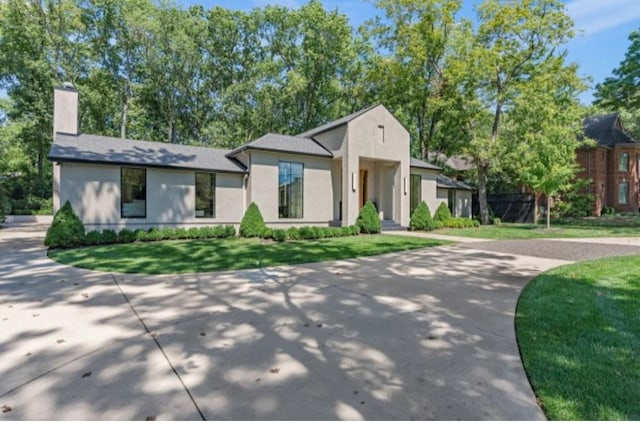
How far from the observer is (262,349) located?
329 centimetres

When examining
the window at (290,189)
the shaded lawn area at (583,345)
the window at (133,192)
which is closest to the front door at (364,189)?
the window at (290,189)

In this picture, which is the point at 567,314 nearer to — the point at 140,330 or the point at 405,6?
the point at 140,330

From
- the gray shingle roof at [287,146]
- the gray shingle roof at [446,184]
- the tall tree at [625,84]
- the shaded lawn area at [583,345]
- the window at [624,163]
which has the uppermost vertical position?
the tall tree at [625,84]

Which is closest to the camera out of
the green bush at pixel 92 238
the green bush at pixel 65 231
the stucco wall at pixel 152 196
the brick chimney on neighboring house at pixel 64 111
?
the green bush at pixel 65 231

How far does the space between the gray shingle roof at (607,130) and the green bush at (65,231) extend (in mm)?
35373

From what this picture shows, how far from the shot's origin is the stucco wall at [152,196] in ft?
39.1

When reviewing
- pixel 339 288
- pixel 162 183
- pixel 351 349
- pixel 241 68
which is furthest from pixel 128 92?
pixel 351 349

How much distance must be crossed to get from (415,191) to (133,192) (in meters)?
14.6

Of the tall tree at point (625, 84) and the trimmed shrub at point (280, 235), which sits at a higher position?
the tall tree at point (625, 84)

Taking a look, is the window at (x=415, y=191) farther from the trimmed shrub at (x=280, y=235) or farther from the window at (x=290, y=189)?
the trimmed shrub at (x=280, y=235)

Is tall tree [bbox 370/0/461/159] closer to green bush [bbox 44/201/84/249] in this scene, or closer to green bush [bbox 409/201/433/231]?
green bush [bbox 409/201/433/231]

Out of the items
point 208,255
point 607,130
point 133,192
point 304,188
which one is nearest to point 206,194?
point 133,192

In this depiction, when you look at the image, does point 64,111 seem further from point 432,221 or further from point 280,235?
point 432,221

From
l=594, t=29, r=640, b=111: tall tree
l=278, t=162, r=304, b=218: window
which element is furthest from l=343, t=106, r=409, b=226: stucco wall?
l=594, t=29, r=640, b=111: tall tree
